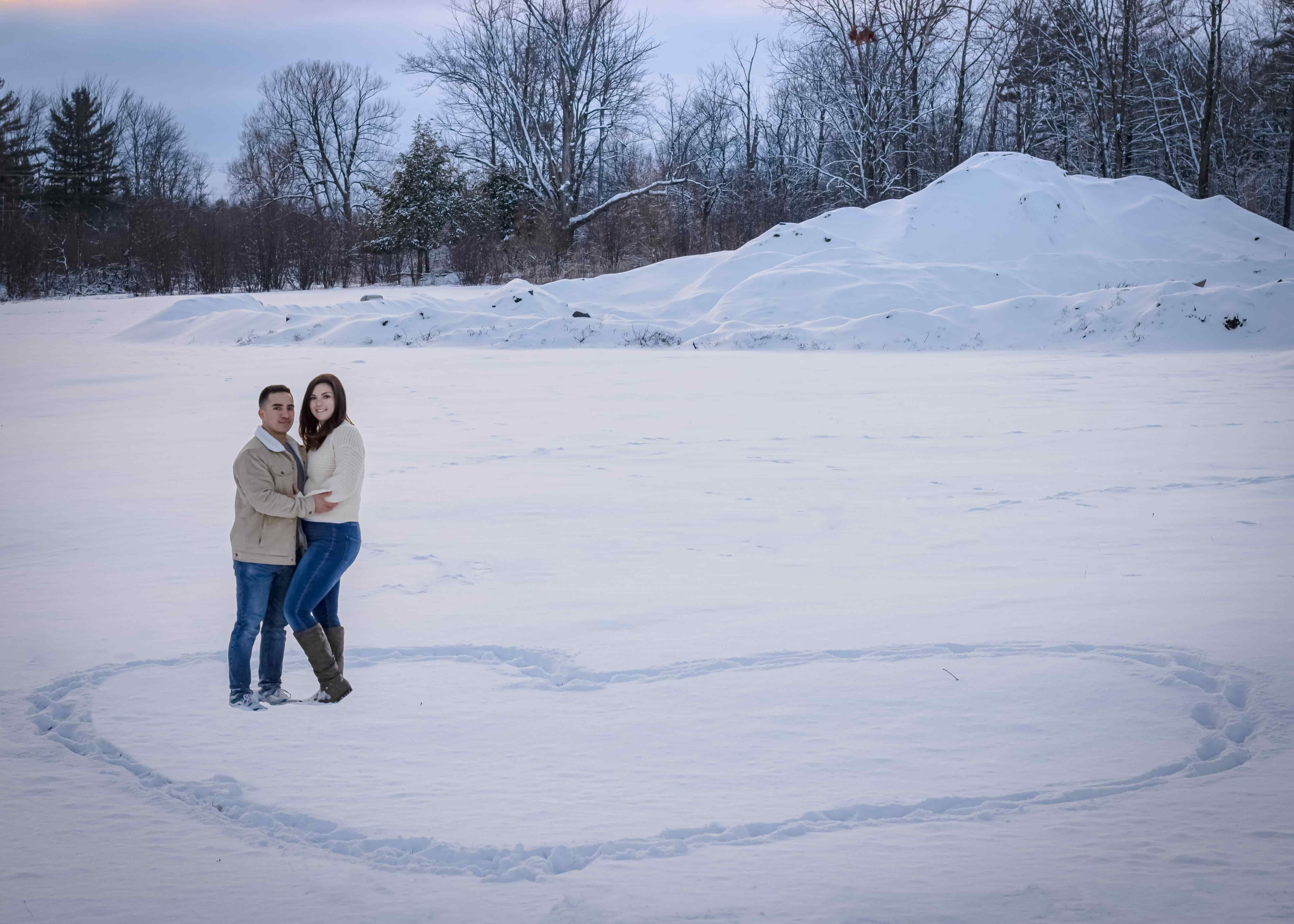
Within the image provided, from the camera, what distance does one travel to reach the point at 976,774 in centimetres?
303

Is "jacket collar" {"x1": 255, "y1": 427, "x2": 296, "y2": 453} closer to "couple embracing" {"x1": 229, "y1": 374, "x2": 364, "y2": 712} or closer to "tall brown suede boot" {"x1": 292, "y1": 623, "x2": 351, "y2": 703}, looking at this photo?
"couple embracing" {"x1": 229, "y1": 374, "x2": 364, "y2": 712}

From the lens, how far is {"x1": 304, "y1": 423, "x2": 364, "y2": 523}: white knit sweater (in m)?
3.42

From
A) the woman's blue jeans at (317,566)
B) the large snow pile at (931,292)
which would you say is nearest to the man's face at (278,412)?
the woman's blue jeans at (317,566)

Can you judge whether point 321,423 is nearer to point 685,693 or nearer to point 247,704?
point 247,704

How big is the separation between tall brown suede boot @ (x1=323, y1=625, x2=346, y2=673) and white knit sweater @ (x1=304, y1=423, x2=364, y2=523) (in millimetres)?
413

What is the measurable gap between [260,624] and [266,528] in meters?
0.38

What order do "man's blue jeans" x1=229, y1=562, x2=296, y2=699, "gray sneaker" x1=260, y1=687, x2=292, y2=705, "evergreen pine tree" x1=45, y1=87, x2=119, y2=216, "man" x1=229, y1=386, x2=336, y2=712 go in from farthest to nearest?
1. "evergreen pine tree" x1=45, y1=87, x2=119, y2=216
2. "gray sneaker" x1=260, y1=687, x2=292, y2=705
3. "man's blue jeans" x1=229, y1=562, x2=296, y2=699
4. "man" x1=229, y1=386, x2=336, y2=712

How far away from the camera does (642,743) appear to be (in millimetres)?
3260

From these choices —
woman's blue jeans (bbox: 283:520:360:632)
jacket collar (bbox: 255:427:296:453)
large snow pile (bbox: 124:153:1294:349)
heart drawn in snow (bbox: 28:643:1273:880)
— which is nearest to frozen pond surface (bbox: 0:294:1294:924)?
heart drawn in snow (bbox: 28:643:1273:880)

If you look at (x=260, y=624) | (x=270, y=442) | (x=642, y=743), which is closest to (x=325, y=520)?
(x=270, y=442)

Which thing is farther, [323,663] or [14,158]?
[14,158]

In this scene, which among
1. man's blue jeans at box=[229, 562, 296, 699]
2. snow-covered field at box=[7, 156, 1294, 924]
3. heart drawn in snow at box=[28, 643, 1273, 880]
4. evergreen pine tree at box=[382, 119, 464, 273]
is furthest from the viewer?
evergreen pine tree at box=[382, 119, 464, 273]

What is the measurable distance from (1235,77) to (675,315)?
29.3 m

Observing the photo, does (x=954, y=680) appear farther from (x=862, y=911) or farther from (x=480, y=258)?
(x=480, y=258)
